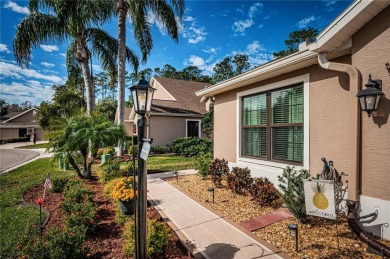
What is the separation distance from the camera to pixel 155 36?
1262 cm

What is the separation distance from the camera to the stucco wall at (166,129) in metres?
14.8

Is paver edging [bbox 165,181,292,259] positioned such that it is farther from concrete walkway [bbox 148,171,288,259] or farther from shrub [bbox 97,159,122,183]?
shrub [bbox 97,159,122,183]

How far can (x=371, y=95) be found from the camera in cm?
334

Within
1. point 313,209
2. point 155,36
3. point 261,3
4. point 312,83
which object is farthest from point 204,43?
point 313,209

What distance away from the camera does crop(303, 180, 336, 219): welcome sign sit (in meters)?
3.36

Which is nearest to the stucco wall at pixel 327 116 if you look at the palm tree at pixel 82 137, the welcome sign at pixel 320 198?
the welcome sign at pixel 320 198

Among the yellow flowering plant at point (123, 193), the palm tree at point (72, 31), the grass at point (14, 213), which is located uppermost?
the palm tree at point (72, 31)

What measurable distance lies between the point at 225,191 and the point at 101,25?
11.6 metres

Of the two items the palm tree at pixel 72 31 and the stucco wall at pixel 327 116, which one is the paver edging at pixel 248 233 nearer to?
the stucco wall at pixel 327 116

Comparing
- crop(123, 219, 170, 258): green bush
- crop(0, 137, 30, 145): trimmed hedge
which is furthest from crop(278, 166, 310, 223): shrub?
crop(0, 137, 30, 145): trimmed hedge

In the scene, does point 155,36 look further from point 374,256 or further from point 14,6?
point 374,256

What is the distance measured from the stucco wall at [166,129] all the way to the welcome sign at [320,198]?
477 inches

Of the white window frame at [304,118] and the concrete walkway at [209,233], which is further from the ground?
the white window frame at [304,118]

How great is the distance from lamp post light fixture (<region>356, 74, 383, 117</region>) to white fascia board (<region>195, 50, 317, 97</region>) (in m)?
1.31
